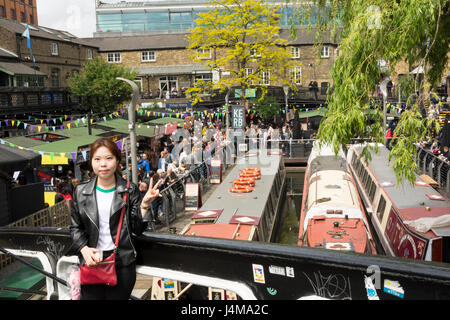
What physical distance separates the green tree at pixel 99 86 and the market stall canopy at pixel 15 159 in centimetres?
1981

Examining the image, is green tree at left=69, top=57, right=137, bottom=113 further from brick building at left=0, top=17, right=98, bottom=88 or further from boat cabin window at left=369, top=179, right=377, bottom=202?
boat cabin window at left=369, top=179, right=377, bottom=202

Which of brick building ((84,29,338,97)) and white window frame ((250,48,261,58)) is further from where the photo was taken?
brick building ((84,29,338,97))

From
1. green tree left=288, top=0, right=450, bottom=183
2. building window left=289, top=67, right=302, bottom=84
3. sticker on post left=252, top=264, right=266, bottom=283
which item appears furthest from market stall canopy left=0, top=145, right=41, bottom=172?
building window left=289, top=67, right=302, bottom=84

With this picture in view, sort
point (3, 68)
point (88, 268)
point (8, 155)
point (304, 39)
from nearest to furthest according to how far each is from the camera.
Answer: point (88, 268)
point (8, 155)
point (3, 68)
point (304, 39)

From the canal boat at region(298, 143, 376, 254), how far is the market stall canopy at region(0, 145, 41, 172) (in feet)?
25.3

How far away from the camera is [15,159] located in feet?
38.1

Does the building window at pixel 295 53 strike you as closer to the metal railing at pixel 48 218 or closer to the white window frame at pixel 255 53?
the white window frame at pixel 255 53

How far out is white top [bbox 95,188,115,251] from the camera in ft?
9.20

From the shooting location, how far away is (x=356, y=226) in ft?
32.6

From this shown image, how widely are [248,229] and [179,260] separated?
7.21 metres

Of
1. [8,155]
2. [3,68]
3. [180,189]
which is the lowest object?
[180,189]

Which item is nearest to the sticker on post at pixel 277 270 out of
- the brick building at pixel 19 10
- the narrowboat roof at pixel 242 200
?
the narrowboat roof at pixel 242 200

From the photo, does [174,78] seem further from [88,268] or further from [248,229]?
[88,268]
